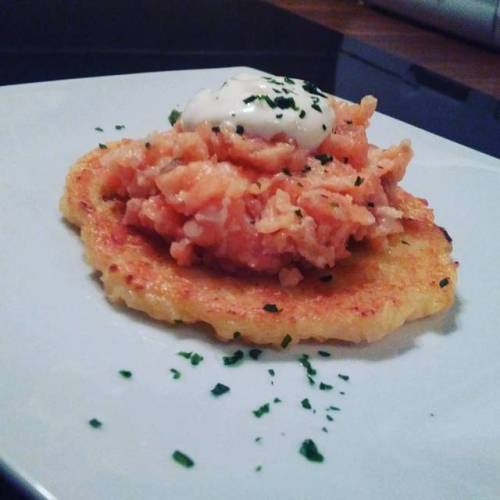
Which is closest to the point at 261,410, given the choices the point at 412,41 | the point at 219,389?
the point at 219,389

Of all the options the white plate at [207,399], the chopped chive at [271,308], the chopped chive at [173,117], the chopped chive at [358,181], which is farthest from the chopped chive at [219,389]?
the chopped chive at [173,117]

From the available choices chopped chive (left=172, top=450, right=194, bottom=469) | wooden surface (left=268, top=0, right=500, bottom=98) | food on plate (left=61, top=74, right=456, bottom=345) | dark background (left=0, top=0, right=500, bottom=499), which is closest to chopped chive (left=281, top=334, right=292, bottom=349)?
food on plate (left=61, top=74, right=456, bottom=345)

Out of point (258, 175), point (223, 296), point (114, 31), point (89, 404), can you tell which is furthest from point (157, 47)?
point (89, 404)

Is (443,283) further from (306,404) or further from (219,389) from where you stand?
(219,389)

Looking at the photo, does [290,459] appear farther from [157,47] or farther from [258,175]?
[157,47]

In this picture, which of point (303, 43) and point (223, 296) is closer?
point (223, 296)
